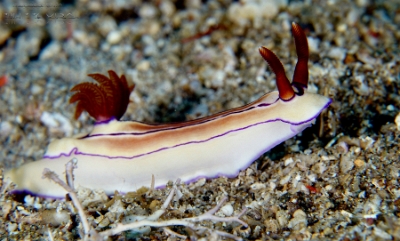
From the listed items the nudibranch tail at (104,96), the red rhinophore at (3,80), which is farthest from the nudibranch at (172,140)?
the red rhinophore at (3,80)

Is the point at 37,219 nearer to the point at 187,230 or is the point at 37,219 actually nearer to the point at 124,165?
the point at 124,165

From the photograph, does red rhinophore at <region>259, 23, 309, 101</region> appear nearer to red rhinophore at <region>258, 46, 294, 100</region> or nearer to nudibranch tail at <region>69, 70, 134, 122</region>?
red rhinophore at <region>258, 46, 294, 100</region>

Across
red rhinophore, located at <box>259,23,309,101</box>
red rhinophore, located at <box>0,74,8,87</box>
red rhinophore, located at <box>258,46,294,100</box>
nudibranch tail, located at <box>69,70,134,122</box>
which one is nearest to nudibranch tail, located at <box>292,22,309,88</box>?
red rhinophore, located at <box>259,23,309,101</box>

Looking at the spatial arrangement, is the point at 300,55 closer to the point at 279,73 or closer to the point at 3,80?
the point at 279,73

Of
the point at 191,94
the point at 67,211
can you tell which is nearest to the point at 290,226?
the point at 67,211

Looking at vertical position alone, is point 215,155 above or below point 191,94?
below

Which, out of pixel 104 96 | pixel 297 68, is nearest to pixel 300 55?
pixel 297 68
